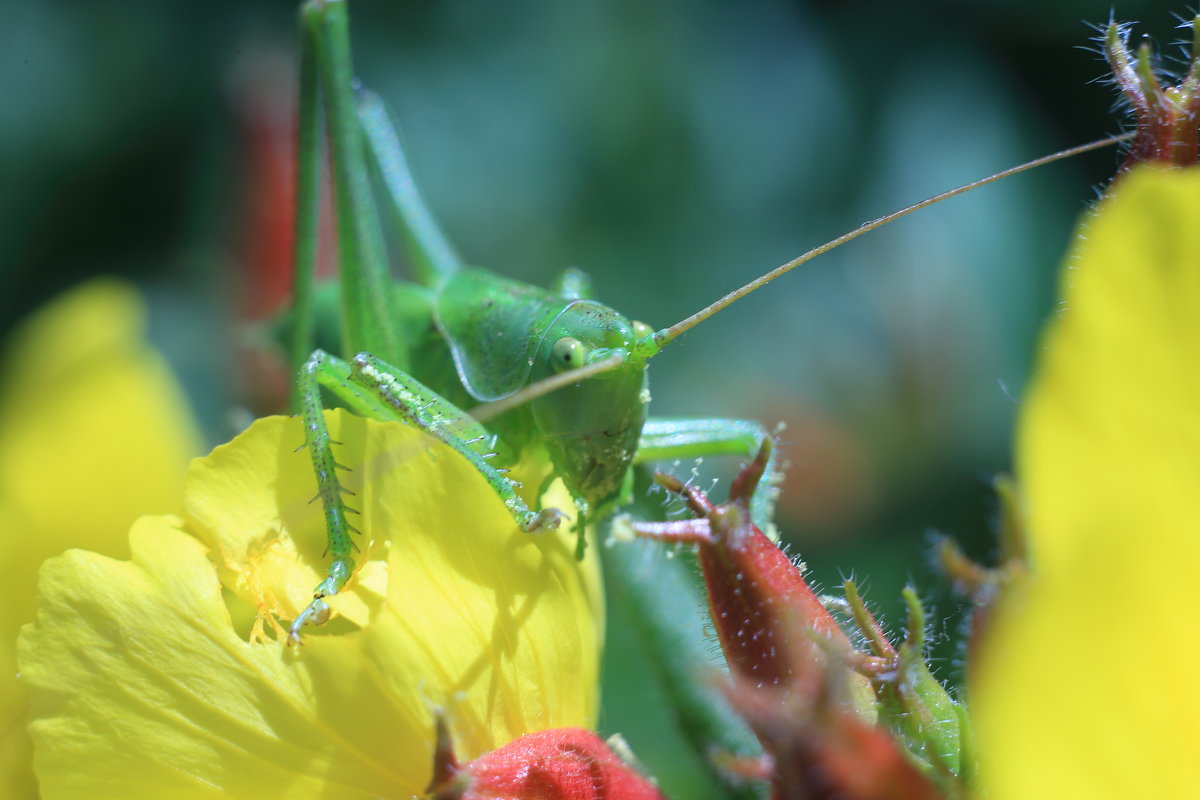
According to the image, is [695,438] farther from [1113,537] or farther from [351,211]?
[1113,537]

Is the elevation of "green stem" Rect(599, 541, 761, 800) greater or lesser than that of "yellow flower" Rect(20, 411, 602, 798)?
lesser

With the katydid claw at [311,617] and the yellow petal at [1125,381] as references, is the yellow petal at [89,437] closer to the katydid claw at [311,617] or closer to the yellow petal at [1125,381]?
the katydid claw at [311,617]

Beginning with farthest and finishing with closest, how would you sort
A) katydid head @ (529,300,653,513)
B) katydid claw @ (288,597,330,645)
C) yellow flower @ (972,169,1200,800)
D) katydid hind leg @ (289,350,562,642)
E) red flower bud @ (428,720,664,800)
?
1. katydid head @ (529,300,653,513)
2. katydid hind leg @ (289,350,562,642)
3. katydid claw @ (288,597,330,645)
4. red flower bud @ (428,720,664,800)
5. yellow flower @ (972,169,1200,800)

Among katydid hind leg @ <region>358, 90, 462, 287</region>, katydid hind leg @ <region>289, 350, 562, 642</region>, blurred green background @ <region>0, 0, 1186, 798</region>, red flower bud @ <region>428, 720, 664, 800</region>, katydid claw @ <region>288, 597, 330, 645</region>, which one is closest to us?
red flower bud @ <region>428, 720, 664, 800</region>

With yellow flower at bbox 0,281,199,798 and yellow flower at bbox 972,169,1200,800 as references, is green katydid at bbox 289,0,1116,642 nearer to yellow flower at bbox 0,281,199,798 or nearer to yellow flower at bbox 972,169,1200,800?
yellow flower at bbox 0,281,199,798

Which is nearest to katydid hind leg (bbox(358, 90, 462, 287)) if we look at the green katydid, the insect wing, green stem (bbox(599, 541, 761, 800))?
the green katydid

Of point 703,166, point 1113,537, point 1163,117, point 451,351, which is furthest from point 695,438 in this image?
point 703,166
